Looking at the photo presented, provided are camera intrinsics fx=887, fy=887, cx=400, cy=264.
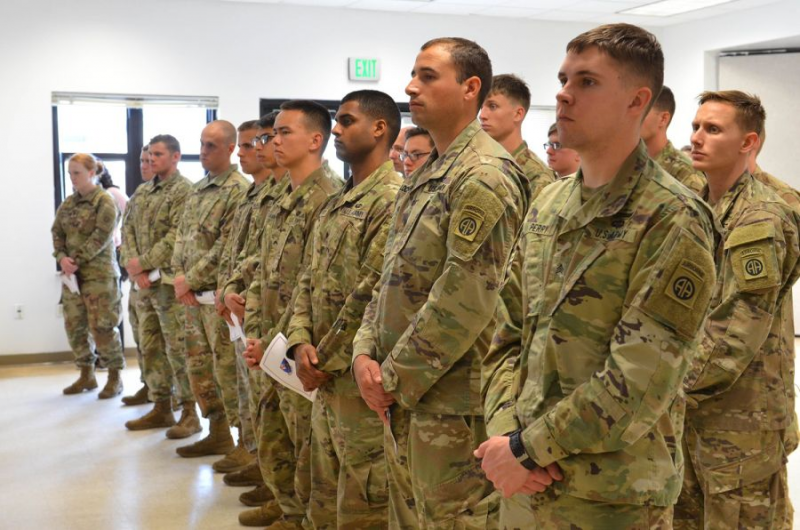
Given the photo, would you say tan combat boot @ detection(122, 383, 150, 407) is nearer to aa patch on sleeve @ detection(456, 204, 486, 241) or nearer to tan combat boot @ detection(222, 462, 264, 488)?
tan combat boot @ detection(222, 462, 264, 488)

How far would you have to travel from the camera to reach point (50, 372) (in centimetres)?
752

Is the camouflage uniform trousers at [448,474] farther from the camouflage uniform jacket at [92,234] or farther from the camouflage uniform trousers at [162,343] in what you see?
the camouflage uniform jacket at [92,234]

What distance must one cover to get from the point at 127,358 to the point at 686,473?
6.16m

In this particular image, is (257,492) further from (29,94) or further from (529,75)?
(529,75)

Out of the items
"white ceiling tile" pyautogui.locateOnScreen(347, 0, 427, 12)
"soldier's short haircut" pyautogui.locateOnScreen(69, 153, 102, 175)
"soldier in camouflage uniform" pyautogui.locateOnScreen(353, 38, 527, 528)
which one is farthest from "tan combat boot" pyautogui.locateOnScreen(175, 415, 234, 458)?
"white ceiling tile" pyautogui.locateOnScreen(347, 0, 427, 12)

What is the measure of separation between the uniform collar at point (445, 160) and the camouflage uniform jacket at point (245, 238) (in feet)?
5.16

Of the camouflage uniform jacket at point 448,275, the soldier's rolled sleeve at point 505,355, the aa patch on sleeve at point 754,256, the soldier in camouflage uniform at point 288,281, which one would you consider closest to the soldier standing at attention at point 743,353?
the aa patch on sleeve at point 754,256

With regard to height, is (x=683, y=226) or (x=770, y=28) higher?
(x=770, y=28)

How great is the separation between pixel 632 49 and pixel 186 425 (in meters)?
4.50

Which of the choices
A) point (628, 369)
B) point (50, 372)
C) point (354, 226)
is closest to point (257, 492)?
point (354, 226)

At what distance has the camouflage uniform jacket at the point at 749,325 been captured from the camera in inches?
102

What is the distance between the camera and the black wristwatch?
1.63m

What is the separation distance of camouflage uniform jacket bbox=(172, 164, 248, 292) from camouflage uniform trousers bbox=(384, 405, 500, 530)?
2638 mm

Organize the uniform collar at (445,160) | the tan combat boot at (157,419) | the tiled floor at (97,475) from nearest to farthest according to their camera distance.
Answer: the uniform collar at (445,160) < the tiled floor at (97,475) < the tan combat boot at (157,419)
